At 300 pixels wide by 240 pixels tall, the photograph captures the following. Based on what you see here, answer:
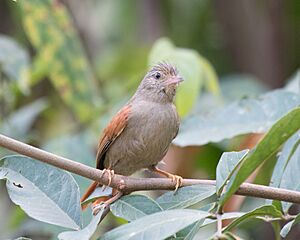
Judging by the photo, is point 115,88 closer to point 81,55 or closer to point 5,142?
point 81,55

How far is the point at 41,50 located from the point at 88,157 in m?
0.70

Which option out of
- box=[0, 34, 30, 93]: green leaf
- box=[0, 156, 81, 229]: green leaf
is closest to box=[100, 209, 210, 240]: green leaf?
box=[0, 156, 81, 229]: green leaf

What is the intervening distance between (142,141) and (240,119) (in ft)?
1.38

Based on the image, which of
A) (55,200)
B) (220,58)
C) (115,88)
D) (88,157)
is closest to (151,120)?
(88,157)

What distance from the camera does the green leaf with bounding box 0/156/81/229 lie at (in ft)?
5.65

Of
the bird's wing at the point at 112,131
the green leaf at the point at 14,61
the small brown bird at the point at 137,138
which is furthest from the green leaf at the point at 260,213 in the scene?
the green leaf at the point at 14,61

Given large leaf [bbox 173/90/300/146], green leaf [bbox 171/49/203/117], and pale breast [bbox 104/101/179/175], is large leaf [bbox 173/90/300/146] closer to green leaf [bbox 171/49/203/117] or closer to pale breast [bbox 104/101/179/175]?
pale breast [bbox 104/101/179/175]

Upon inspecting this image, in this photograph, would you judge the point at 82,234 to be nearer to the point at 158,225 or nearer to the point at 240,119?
the point at 158,225

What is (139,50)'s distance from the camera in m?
5.05

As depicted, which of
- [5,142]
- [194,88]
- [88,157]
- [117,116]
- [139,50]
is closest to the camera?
[5,142]

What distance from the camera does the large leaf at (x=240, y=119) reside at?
2822 mm

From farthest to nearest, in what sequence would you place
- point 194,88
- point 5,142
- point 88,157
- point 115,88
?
point 115,88 < point 88,157 < point 194,88 < point 5,142

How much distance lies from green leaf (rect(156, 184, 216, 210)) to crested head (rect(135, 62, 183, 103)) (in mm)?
1194

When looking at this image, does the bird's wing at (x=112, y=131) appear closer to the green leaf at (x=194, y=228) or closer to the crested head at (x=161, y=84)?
the crested head at (x=161, y=84)
